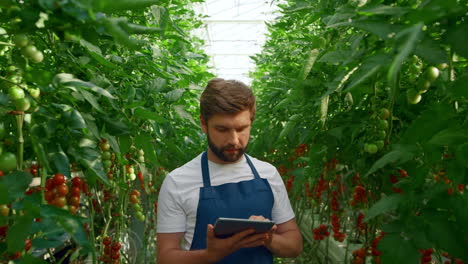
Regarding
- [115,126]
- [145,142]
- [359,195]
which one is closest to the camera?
[115,126]

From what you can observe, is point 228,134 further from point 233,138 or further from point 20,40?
point 20,40

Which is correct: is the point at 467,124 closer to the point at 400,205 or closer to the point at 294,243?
the point at 400,205

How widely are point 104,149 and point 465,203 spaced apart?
882mm

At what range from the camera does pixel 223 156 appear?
1227 mm

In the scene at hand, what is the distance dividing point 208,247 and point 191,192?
20 centimetres

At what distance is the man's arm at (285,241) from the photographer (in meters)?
1.24

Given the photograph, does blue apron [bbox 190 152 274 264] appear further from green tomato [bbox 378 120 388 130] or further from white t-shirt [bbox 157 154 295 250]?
green tomato [bbox 378 120 388 130]

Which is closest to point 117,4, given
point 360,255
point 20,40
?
point 20,40

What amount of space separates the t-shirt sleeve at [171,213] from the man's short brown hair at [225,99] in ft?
0.80

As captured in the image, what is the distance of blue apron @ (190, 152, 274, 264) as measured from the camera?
1219mm

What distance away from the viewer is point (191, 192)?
49.3 inches

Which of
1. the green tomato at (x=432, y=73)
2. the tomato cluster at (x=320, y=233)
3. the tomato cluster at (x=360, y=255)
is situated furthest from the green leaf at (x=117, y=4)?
the tomato cluster at (x=320, y=233)

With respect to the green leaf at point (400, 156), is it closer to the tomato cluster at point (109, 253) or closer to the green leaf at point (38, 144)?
the green leaf at point (38, 144)

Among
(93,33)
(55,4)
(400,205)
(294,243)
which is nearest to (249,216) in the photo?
(294,243)
